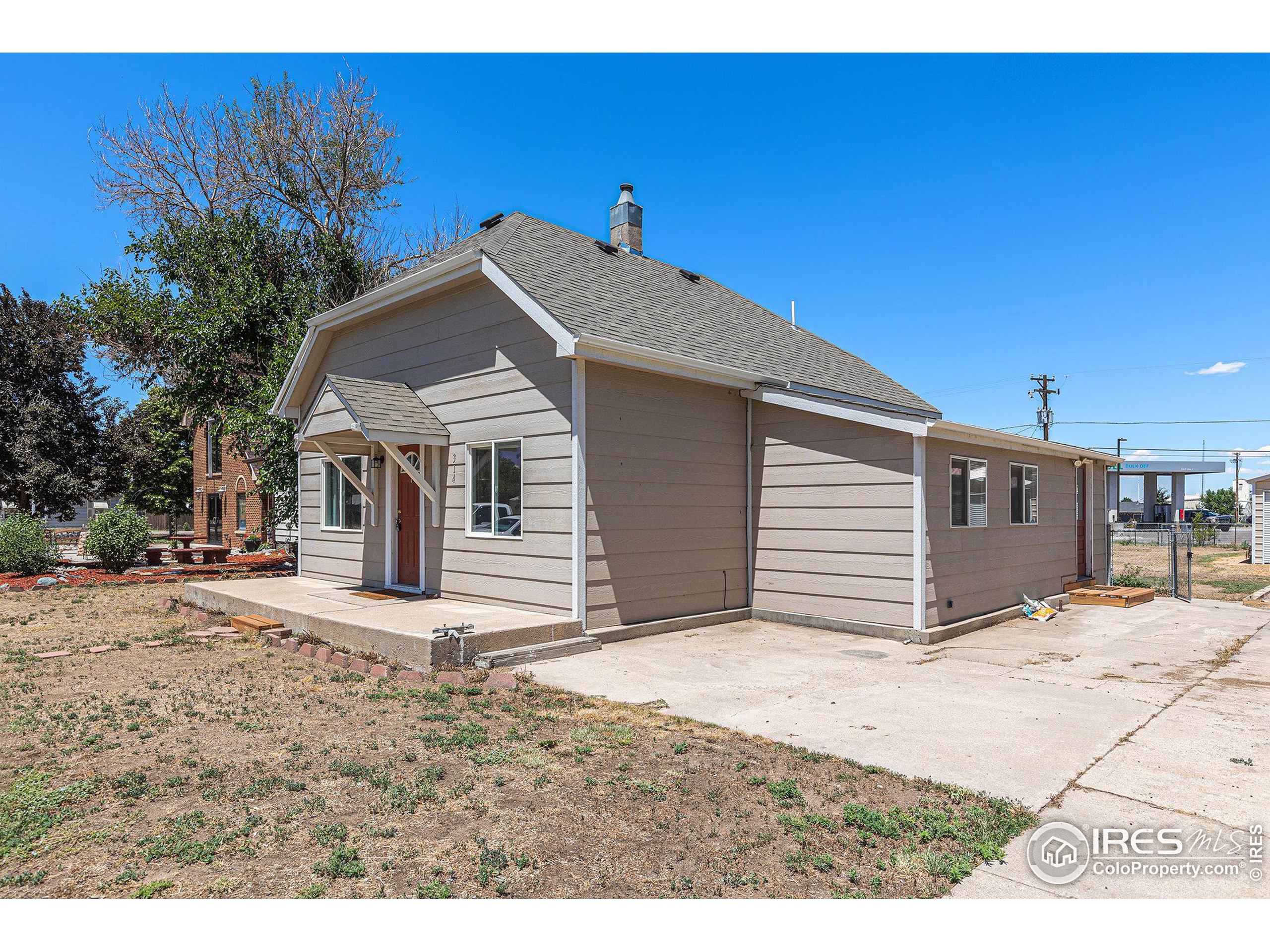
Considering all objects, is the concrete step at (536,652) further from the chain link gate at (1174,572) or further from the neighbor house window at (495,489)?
the chain link gate at (1174,572)

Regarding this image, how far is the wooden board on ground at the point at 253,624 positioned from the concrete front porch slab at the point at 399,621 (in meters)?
0.10

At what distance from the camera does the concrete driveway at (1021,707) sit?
3729 millimetres

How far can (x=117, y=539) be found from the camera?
1584cm

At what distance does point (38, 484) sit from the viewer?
80.2 feet

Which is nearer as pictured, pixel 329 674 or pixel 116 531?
pixel 329 674

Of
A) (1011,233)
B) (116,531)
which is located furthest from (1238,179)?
(116,531)

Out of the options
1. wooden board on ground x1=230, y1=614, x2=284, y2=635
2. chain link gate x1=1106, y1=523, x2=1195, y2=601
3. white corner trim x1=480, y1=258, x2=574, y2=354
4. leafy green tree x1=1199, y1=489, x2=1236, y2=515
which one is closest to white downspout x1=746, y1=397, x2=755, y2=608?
white corner trim x1=480, y1=258, x2=574, y2=354

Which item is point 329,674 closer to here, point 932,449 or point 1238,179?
point 932,449

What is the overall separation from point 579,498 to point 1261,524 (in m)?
23.5

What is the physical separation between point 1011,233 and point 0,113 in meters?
18.3

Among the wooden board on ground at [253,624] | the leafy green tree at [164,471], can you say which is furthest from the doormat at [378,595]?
the leafy green tree at [164,471]

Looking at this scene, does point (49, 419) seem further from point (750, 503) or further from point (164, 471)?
point (750, 503)

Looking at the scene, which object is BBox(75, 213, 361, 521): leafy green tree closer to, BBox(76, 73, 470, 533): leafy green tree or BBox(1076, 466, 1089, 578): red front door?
BBox(76, 73, 470, 533): leafy green tree

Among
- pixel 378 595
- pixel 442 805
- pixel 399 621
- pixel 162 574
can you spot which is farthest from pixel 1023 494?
pixel 162 574
